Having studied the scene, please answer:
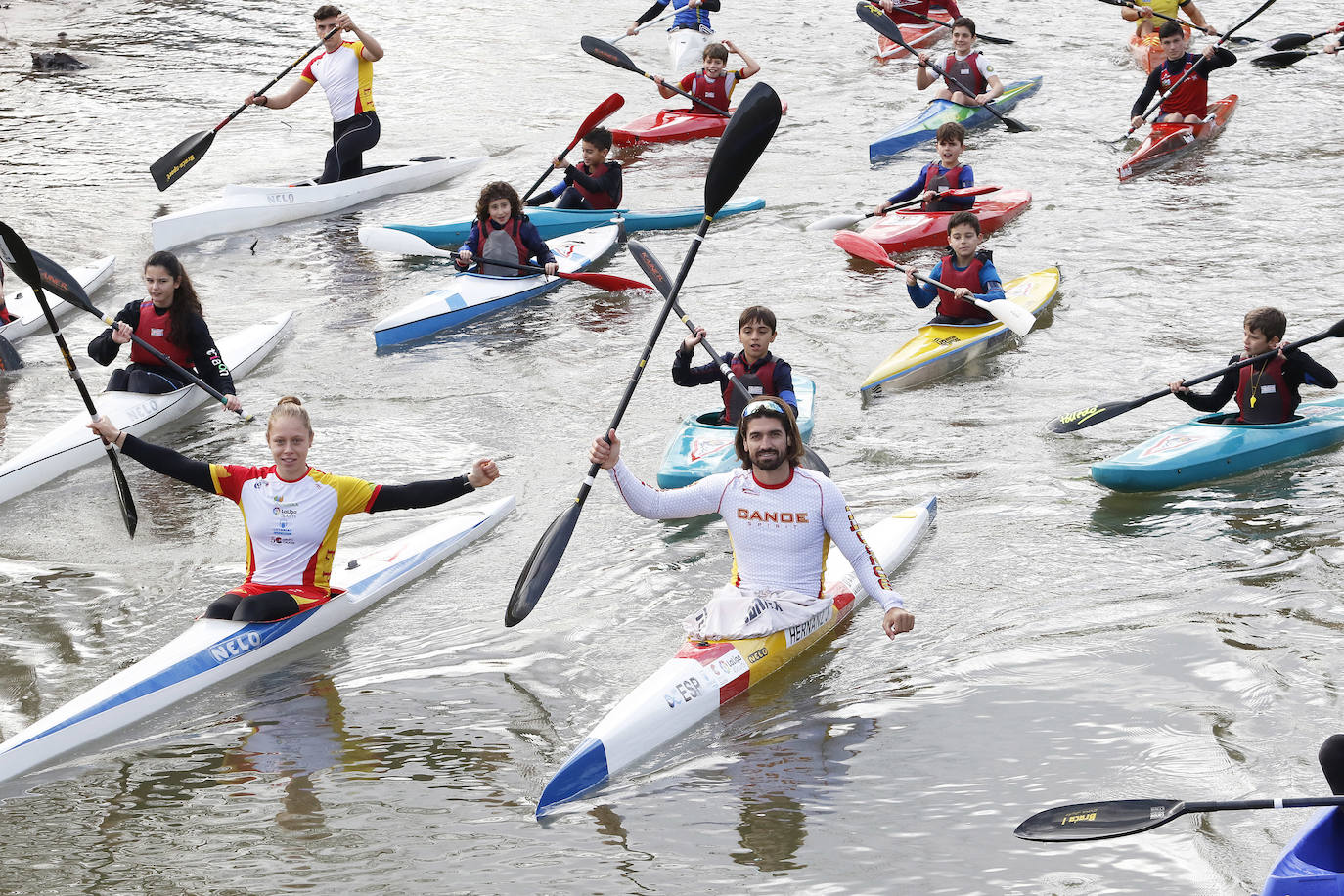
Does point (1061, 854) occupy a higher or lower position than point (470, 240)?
lower

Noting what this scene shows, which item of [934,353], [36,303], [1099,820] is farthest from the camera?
[36,303]

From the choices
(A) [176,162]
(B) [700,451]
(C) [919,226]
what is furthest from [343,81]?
(B) [700,451]

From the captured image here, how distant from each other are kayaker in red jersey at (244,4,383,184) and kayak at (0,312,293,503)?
346 centimetres

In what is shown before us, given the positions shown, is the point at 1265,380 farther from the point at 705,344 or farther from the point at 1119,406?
the point at 705,344

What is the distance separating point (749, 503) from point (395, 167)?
29.5ft

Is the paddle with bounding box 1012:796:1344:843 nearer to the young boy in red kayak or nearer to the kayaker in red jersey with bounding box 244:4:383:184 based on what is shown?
the young boy in red kayak

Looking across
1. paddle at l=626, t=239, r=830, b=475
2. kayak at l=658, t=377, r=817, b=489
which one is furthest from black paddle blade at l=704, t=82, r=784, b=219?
kayak at l=658, t=377, r=817, b=489

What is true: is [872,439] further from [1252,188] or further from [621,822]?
[1252,188]

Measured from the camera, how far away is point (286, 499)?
5.44 m

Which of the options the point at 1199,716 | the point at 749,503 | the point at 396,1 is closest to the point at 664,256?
the point at 749,503

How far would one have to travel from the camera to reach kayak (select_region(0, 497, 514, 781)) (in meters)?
4.89

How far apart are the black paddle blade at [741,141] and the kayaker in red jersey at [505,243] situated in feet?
12.8

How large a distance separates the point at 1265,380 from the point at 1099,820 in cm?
397

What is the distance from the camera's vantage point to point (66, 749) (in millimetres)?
4926
